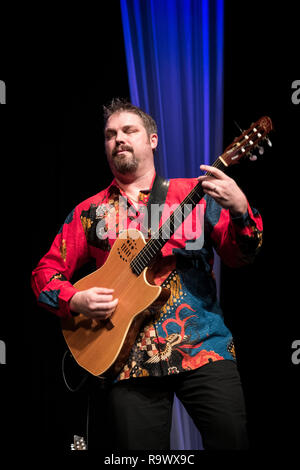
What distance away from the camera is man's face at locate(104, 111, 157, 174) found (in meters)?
1.99

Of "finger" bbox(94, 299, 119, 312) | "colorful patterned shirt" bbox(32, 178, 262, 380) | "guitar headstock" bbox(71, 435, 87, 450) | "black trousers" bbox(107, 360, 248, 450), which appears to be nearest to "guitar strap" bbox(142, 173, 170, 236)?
"colorful patterned shirt" bbox(32, 178, 262, 380)

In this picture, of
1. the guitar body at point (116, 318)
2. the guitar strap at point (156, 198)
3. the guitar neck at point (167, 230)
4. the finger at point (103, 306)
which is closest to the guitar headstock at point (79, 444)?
the guitar body at point (116, 318)

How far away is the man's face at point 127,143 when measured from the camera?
1.99m

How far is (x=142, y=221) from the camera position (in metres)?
1.88

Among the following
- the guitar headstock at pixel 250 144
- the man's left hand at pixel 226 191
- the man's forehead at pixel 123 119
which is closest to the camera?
the man's left hand at pixel 226 191

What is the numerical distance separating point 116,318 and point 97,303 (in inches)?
3.7

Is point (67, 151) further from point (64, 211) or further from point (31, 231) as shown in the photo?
point (31, 231)

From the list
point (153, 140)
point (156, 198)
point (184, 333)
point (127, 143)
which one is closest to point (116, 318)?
point (184, 333)

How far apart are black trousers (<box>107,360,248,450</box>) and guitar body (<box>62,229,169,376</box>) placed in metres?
0.12

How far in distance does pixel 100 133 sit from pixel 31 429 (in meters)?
1.84

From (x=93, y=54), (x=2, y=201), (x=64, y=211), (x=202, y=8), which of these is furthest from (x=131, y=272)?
(x=93, y=54)

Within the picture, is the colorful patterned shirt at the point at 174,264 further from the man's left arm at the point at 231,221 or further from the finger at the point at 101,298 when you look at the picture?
the finger at the point at 101,298
